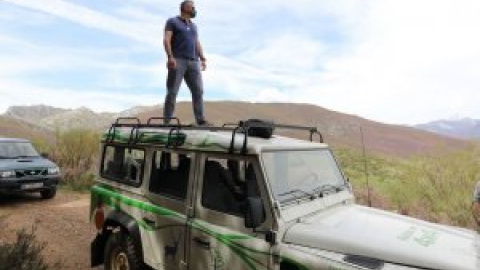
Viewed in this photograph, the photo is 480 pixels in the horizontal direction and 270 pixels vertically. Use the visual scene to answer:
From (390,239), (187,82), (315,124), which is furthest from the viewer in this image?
(315,124)

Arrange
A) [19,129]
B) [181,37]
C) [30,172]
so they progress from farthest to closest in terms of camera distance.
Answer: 1. [19,129]
2. [30,172]
3. [181,37]

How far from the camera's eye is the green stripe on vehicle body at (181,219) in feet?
14.7

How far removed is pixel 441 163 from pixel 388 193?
5.04ft

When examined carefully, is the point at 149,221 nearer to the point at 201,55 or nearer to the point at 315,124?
the point at 201,55

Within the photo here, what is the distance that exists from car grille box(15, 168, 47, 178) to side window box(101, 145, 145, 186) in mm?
6584

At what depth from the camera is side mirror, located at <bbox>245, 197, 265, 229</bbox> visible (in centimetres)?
419

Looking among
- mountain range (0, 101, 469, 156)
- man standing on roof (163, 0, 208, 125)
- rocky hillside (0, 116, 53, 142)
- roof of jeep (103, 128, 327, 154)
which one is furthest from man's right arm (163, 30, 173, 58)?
rocky hillside (0, 116, 53, 142)

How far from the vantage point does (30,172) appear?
1262 centimetres

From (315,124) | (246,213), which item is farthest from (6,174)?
(315,124)

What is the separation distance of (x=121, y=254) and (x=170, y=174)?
1.31 meters

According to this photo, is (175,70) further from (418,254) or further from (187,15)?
(418,254)

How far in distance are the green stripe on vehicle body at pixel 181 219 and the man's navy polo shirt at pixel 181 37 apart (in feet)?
9.09

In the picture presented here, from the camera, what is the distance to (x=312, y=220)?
15.1ft

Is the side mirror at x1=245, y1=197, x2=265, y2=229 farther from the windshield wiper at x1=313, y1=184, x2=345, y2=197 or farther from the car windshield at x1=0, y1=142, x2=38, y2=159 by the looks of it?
the car windshield at x1=0, y1=142, x2=38, y2=159
